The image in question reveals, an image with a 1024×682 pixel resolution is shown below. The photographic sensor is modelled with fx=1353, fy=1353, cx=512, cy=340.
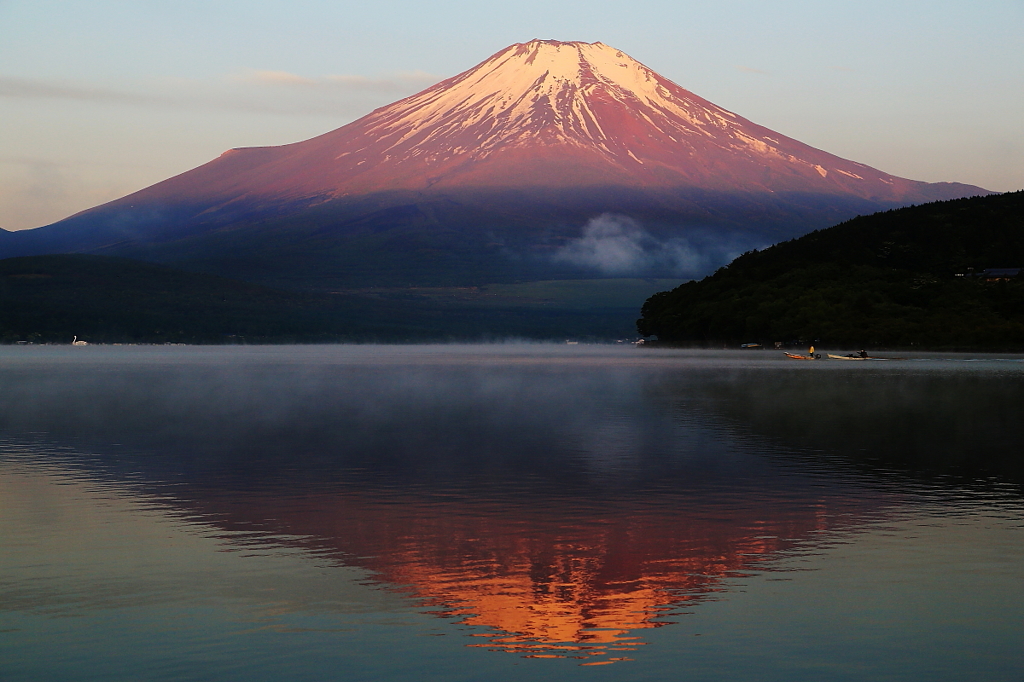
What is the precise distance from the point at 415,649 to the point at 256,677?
2298mm

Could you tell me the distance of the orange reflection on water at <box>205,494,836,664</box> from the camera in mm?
20094

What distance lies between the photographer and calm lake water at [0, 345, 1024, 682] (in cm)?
1844

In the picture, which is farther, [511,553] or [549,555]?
[511,553]

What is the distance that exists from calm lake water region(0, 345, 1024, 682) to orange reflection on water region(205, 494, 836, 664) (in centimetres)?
8

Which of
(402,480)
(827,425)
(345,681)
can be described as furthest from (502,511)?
(827,425)

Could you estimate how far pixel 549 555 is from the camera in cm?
2553

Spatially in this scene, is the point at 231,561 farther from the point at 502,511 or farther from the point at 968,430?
the point at 968,430

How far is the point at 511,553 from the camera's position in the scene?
2572 cm

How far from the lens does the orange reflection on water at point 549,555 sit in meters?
20.1

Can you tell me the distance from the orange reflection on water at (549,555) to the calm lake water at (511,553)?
79 mm

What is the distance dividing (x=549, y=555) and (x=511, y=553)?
2.43 feet

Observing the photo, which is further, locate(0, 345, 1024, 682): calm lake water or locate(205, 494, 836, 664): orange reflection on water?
locate(205, 494, 836, 664): orange reflection on water

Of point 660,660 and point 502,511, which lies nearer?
point 660,660

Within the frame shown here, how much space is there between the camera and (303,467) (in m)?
41.2
